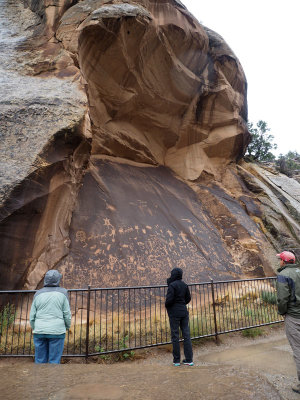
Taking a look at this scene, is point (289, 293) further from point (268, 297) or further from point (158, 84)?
point (158, 84)

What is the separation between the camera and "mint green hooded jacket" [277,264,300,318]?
12.4 ft

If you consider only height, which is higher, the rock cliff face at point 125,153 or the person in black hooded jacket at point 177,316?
the rock cliff face at point 125,153

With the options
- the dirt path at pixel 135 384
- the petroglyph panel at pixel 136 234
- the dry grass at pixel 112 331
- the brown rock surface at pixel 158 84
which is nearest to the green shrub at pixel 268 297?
the dry grass at pixel 112 331

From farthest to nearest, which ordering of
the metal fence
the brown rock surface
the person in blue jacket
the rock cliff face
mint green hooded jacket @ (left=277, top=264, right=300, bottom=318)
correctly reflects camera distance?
the brown rock surface
the rock cliff face
the metal fence
mint green hooded jacket @ (left=277, top=264, right=300, bottom=318)
the person in blue jacket

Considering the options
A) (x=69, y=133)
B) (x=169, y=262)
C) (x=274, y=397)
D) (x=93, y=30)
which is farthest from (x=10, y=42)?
(x=274, y=397)

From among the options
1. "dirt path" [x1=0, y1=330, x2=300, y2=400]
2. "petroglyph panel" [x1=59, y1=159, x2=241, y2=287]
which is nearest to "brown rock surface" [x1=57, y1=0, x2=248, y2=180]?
"petroglyph panel" [x1=59, y1=159, x2=241, y2=287]

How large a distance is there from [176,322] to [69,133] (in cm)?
517

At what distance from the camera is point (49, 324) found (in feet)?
11.9

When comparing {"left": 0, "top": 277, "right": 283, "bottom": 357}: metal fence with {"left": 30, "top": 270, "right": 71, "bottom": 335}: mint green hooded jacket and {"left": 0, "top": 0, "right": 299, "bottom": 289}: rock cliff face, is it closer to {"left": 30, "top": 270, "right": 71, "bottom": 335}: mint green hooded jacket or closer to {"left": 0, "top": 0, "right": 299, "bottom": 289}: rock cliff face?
{"left": 0, "top": 0, "right": 299, "bottom": 289}: rock cliff face

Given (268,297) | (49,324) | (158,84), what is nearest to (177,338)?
(49,324)

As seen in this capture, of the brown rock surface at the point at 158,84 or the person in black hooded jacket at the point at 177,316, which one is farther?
the brown rock surface at the point at 158,84

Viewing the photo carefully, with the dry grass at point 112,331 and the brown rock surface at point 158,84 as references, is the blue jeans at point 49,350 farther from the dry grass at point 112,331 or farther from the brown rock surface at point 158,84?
the brown rock surface at point 158,84

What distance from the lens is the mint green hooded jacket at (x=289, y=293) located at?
12.4 ft

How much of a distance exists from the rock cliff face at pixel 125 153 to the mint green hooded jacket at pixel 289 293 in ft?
16.4
